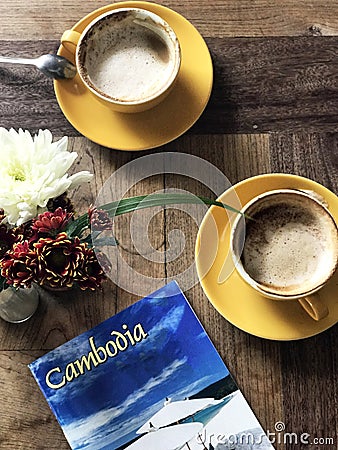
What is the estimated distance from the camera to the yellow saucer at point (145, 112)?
96 cm

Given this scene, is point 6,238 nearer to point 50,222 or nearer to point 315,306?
point 50,222

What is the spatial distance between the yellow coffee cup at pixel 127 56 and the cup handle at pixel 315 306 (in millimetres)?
329

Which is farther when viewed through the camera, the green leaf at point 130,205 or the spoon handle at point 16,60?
the spoon handle at point 16,60

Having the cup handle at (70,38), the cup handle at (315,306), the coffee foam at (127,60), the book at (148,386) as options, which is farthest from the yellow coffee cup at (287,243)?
the cup handle at (70,38)

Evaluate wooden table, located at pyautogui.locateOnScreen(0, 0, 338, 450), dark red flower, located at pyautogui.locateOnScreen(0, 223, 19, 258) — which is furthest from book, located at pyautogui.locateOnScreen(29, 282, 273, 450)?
dark red flower, located at pyautogui.locateOnScreen(0, 223, 19, 258)

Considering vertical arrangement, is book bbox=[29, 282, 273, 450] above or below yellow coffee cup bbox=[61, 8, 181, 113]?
Answer: below

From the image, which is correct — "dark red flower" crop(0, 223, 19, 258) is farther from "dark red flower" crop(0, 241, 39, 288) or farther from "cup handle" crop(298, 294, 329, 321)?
"cup handle" crop(298, 294, 329, 321)

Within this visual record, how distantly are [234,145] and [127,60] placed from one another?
0.19 metres

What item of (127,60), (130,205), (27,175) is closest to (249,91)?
(127,60)

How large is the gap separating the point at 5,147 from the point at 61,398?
36 centimetres

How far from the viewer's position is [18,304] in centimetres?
94

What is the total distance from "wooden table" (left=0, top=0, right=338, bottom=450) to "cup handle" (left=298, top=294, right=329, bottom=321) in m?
0.07

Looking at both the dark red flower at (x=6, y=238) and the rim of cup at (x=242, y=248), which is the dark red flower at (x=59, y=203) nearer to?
the dark red flower at (x=6, y=238)

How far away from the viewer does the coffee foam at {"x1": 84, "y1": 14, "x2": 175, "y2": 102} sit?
945mm
